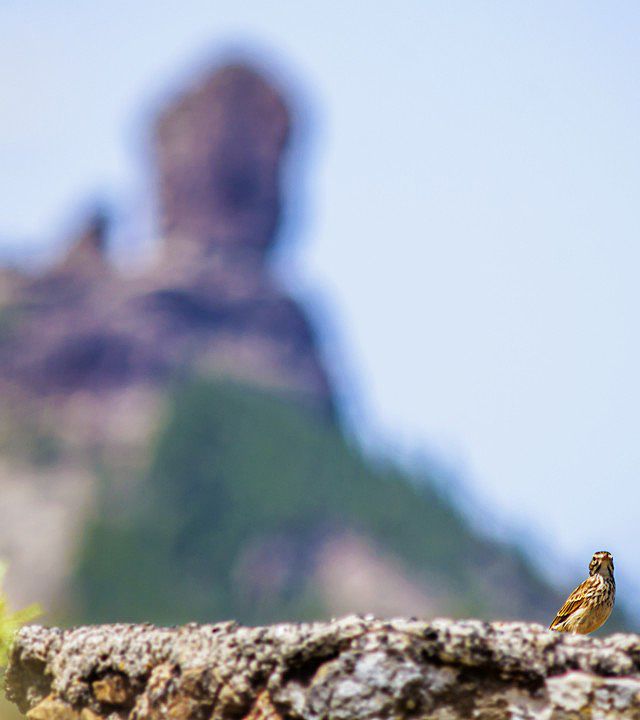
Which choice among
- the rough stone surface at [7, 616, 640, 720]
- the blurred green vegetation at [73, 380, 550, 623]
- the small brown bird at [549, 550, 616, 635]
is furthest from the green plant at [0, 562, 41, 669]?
the blurred green vegetation at [73, 380, 550, 623]

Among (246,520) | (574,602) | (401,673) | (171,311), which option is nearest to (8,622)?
(401,673)

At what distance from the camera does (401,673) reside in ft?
18.2

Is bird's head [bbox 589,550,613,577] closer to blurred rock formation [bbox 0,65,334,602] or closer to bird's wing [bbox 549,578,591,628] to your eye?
bird's wing [bbox 549,578,591,628]

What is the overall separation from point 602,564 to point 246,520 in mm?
95279

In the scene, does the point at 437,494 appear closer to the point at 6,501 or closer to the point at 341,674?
the point at 6,501

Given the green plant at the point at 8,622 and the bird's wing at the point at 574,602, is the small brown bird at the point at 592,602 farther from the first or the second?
the green plant at the point at 8,622

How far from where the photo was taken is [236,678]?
5.81 m

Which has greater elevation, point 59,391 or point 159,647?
point 59,391

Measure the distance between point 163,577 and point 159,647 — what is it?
297 ft

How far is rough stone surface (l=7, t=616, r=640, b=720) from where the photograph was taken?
18.1 ft

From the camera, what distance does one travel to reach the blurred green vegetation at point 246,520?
92312mm

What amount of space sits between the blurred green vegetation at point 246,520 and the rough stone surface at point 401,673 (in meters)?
80.8

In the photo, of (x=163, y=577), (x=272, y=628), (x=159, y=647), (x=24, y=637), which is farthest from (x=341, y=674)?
(x=163, y=577)

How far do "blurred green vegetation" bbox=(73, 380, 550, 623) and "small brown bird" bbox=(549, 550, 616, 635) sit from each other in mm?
79565
